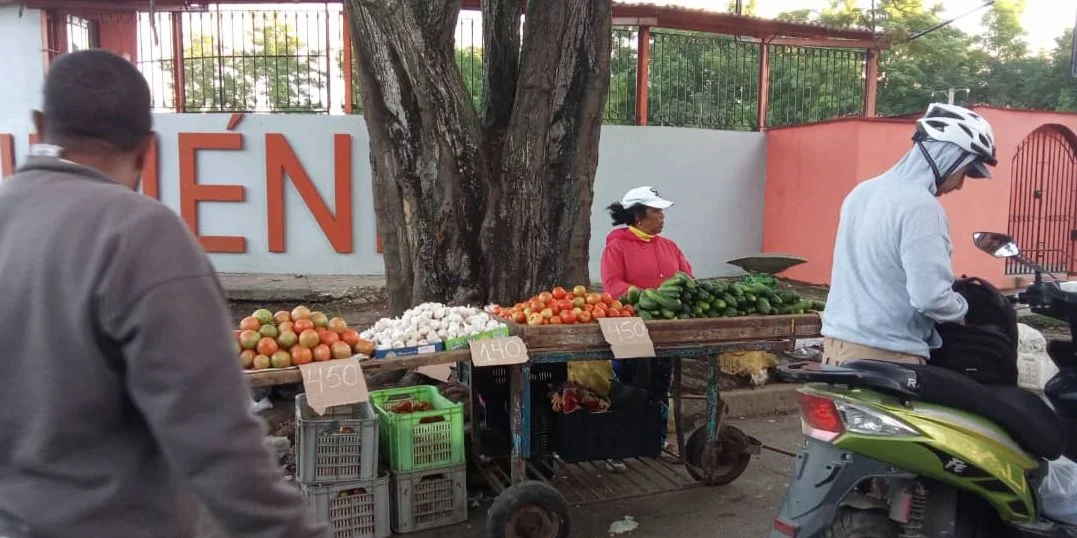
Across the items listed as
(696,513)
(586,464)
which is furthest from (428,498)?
(696,513)

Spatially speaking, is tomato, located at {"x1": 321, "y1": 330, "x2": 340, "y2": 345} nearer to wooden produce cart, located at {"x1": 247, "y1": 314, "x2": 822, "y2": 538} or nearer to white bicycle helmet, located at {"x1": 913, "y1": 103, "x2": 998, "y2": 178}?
wooden produce cart, located at {"x1": 247, "y1": 314, "x2": 822, "y2": 538}

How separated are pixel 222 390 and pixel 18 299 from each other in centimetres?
36

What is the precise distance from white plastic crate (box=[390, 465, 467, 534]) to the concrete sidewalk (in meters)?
6.19

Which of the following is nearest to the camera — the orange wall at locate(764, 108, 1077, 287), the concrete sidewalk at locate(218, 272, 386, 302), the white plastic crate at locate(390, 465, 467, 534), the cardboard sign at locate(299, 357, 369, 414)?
the cardboard sign at locate(299, 357, 369, 414)

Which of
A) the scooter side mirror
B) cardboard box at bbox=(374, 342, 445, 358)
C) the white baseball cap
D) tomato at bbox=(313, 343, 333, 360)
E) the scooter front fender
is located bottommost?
the scooter front fender

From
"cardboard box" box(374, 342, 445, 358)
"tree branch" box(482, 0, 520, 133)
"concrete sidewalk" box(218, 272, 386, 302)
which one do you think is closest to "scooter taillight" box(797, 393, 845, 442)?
"cardboard box" box(374, 342, 445, 358)

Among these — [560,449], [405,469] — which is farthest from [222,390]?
[560,449]

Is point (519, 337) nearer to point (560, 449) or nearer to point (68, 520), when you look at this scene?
point (560, 449)

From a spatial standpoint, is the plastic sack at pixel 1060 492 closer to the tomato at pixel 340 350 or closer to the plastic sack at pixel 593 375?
the plastic sack at pixel 593 375

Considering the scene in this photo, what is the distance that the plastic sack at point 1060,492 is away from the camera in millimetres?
3150

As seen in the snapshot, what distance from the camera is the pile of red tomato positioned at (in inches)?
168

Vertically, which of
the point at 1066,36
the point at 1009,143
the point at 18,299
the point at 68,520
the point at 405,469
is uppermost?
the point at 1066,36

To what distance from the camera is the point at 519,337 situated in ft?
13.3

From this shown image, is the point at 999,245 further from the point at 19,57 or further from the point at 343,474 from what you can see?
the point at 19,57
